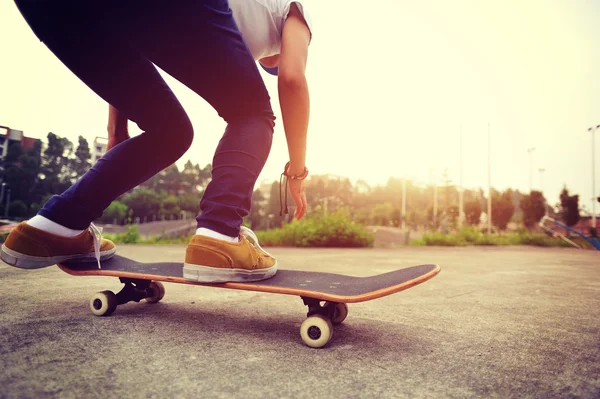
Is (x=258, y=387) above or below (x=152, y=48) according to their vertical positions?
below

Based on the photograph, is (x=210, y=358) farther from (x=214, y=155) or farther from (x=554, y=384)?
(x=554, y=384)

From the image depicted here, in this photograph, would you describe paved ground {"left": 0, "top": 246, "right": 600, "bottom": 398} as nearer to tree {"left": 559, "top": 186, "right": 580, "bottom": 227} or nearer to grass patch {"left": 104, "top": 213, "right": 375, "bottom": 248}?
grass patch {"left": 104, "top": 213, "right": 375, "bottom": 248}

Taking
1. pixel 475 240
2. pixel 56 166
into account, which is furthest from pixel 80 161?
pixel 475 240

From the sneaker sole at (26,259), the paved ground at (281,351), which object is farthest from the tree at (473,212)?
the sneaker sole at (26,259)

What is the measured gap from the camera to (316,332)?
950 mm

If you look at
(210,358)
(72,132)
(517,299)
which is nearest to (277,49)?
(210,358)

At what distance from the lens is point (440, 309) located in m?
1.54

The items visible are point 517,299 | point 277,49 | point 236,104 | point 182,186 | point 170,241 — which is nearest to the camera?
point 236,104

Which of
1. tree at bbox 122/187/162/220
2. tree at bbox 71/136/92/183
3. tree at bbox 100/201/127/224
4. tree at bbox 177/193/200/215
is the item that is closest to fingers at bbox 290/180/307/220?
tree at bbox 71/136/92/183

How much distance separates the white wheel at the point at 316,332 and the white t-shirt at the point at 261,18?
95cm

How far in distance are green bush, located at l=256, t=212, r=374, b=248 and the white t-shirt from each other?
22.9ft

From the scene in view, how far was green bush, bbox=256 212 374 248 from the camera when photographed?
317 inches

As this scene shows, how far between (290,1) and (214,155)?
573mm

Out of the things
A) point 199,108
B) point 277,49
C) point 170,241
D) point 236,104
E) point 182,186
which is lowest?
point 170,241
